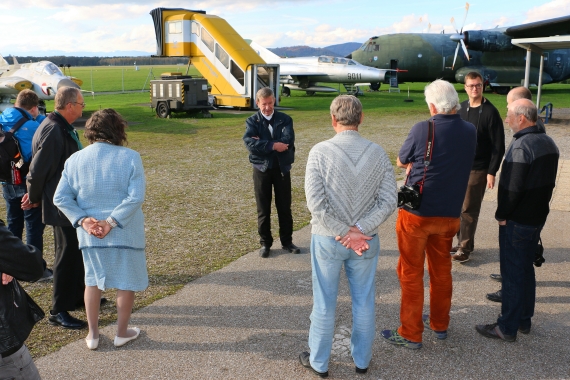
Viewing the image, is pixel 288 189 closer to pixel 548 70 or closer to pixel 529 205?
pixel 529 205

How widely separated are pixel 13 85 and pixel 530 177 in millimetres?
20670

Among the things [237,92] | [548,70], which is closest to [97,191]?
[237,92]

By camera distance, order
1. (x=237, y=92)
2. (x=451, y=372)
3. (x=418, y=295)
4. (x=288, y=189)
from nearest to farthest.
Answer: (x=451, y=372), (x=418, y=295), (x=288, y=189), (x=237, y=92)

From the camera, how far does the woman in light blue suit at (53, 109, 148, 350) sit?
3762 mm

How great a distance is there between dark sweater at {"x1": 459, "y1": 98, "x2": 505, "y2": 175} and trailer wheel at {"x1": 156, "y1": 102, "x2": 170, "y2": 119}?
17165 millimetres

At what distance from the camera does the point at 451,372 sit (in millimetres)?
3723

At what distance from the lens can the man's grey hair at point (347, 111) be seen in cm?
344

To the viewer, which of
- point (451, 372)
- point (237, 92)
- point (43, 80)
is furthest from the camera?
point (237, 92)

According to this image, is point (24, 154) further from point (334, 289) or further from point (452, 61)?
point (452, 61)

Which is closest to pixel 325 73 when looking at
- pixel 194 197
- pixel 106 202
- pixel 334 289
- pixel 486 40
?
pixel 486 40

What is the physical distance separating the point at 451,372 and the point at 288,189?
315 centimetres

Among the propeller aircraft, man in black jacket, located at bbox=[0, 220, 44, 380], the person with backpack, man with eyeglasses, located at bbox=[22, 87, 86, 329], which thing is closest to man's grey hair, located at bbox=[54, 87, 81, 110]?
man with eyeglasses, located at bbox=[22, 87, 86, 329]

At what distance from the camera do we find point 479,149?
18.6 feet

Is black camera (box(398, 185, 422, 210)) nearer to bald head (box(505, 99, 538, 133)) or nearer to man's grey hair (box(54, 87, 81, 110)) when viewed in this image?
bald head (box(505, 99, 538, 133))
